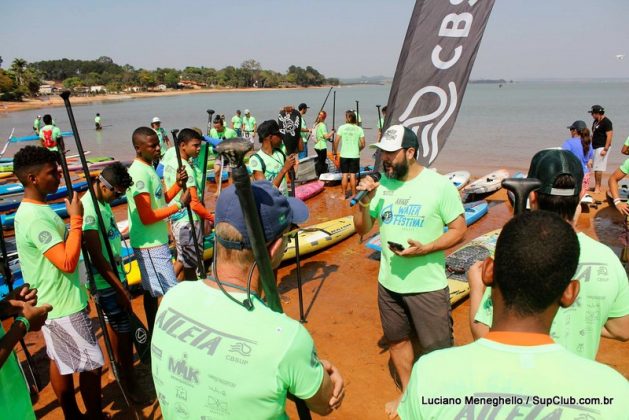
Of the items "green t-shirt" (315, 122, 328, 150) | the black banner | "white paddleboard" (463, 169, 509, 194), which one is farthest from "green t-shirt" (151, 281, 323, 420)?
"green t-shirt" (315, 122, 328, 150)

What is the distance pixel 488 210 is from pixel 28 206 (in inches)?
362

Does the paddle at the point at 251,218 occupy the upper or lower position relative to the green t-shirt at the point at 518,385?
upper

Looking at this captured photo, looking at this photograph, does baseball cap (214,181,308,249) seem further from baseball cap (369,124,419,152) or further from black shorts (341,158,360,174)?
black shorts (341,158,360,174)

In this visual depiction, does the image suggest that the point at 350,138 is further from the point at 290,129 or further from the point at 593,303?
the point at 593,303

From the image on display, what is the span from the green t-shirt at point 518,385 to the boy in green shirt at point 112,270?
10.0 ft

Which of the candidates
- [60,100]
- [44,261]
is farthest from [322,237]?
[60,100]

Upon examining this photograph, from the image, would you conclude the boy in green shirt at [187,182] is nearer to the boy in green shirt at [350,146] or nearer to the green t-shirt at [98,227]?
the green t-shirt at [98,227]

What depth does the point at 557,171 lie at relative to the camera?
2.05m

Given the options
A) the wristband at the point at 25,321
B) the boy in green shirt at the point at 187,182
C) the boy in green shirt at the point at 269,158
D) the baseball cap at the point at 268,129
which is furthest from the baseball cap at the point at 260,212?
the baseball cap at the point at 268,129

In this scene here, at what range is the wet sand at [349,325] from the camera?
3.87 metres

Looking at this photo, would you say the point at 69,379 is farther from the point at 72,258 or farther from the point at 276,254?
the point at 276,254

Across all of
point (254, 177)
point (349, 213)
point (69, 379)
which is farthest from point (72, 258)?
point (349, 213)

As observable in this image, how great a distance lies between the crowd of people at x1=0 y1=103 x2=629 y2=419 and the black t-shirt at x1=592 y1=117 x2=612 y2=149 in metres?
8.78

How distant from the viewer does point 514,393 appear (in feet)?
3.76
